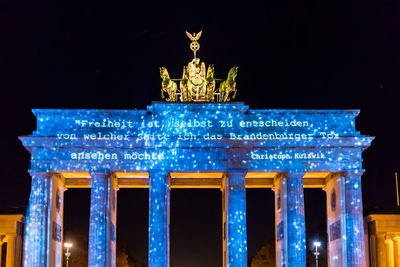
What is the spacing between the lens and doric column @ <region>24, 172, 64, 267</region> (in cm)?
5378

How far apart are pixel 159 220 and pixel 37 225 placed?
9.88m

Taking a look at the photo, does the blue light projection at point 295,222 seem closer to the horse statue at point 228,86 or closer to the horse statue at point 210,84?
the horse statue at point 228,86

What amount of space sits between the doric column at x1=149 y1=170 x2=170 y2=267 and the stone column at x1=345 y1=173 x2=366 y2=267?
14.9m

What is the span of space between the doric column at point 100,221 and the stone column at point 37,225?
375cm

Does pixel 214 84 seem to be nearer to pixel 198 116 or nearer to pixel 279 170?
pixel 198 116

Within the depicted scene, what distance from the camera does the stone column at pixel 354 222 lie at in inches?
2153

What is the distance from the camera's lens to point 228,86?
57.2 meters

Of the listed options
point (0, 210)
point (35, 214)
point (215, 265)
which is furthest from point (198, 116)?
point (215, 265)

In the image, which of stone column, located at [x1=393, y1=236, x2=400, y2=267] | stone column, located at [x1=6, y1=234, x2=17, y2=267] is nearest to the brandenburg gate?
stone column, located at [x1=6, y1=234, x2=17, y2=267]

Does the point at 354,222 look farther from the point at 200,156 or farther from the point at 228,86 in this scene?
the point at 228,86

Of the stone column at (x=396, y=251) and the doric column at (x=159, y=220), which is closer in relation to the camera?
the doric column at (x=159, y=220)

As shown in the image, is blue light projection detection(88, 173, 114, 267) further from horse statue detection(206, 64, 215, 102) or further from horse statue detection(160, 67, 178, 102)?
horse statue detection(206, 64, 215, 102)

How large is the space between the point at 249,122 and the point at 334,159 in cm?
777

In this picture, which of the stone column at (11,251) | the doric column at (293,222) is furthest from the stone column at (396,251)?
the stone column at (11,251)
